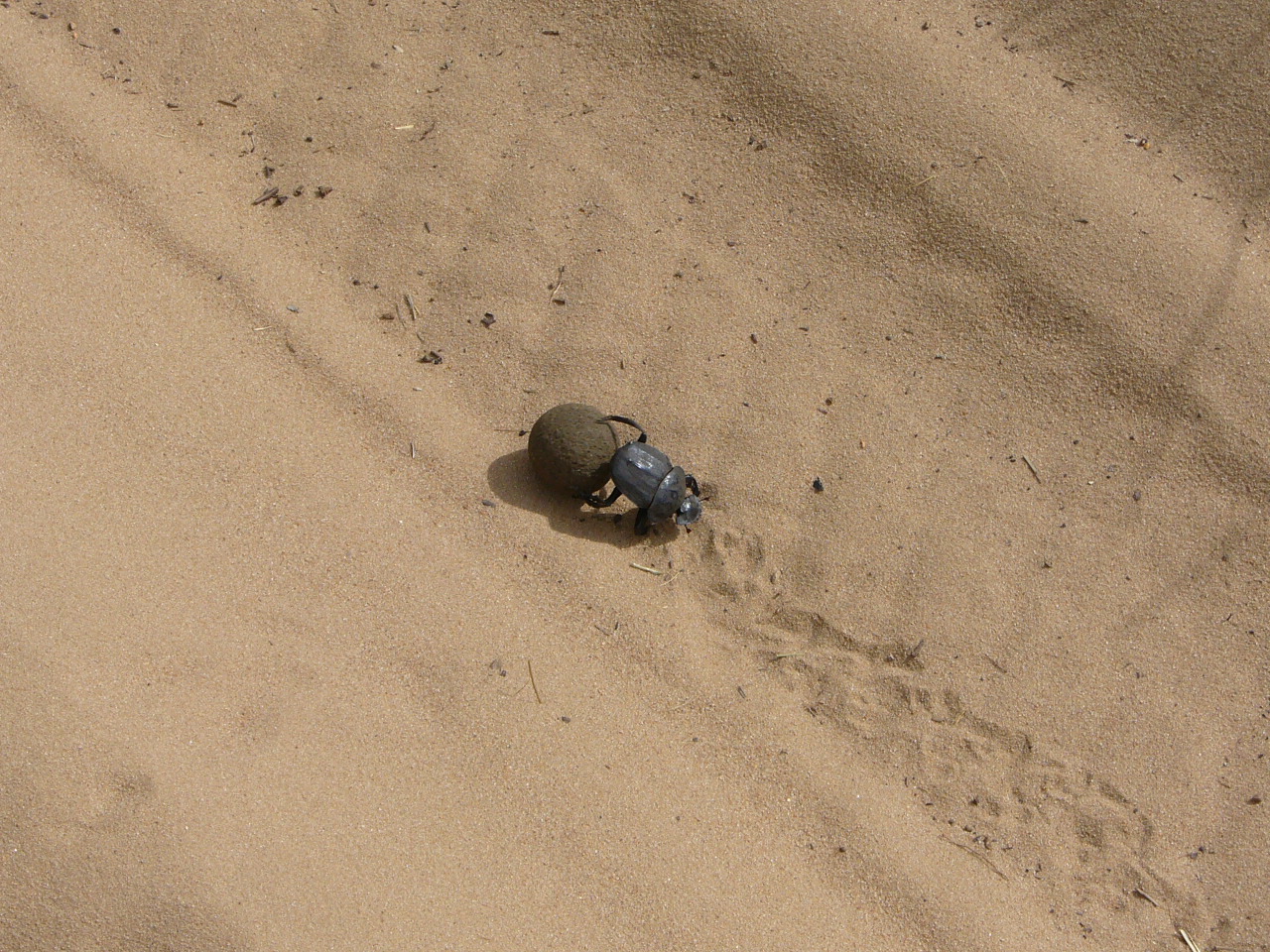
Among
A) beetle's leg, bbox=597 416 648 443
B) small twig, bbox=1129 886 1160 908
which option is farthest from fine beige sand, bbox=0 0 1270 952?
beetle's leg, bbox=597 416 648 443

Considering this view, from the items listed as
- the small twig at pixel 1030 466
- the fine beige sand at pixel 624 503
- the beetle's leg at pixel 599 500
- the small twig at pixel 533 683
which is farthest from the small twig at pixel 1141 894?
the beetle's leg at pixel 599 500

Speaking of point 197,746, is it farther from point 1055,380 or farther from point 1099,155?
point 1099,155

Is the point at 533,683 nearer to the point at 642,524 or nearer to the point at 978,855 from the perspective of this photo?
the point at 642,524

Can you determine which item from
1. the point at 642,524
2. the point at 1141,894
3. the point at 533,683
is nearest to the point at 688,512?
the point at 642,524

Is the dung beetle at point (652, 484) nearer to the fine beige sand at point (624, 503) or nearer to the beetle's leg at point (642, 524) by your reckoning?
the beetle's leg at point (642, 524)

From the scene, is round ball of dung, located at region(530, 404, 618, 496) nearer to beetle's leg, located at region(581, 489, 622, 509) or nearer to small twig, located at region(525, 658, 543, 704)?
beetle's leg, located at region(581, 489, 622, 509)

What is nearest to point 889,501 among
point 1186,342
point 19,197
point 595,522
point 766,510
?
point 766,510
